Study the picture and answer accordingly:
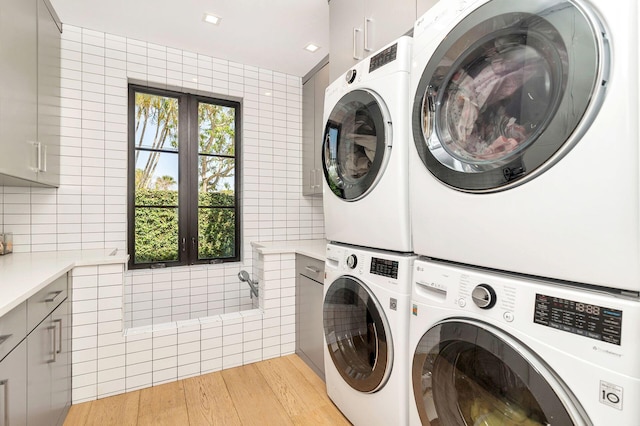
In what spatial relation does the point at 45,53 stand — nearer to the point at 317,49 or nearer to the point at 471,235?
the point at 317,49

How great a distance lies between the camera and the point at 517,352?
804 mm

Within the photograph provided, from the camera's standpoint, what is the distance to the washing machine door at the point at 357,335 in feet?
4.30

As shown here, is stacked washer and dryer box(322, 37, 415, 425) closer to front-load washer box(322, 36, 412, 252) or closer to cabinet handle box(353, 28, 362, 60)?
front-load washer box(322, 36, 412, 252)

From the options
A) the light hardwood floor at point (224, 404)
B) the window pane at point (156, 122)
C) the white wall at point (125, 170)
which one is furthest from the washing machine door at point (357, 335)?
the window pane at point (156, 122)

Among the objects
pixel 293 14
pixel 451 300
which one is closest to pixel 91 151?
pixel 293 14

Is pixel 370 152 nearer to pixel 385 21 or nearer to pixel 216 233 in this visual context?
pixel 385 21

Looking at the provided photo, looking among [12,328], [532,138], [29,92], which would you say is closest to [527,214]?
[532,138]

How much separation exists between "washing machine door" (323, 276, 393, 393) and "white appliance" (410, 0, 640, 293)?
Answer: 1.35 ft

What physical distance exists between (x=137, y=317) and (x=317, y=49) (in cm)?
261

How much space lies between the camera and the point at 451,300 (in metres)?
0.99

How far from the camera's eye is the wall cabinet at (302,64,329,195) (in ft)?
9.00

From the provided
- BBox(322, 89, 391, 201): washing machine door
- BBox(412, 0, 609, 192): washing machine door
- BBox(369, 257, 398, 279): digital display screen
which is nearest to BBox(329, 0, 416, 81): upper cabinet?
BBox(322, 89, 391, 201): washing machine door

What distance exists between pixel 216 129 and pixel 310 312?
1.83m

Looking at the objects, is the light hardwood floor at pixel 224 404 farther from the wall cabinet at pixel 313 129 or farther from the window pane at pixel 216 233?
the wall cabinet at pixel 313 129
